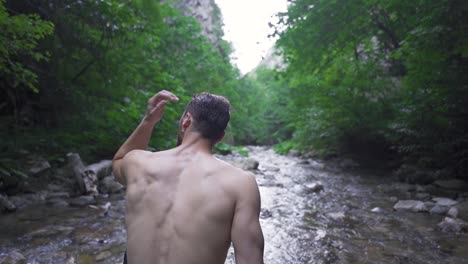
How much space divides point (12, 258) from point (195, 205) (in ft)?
9.71

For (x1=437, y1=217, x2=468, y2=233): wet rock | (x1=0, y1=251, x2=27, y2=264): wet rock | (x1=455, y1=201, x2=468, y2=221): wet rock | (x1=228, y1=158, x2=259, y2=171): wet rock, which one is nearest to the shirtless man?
(x1=0, y1=251, x2=27, y2=264): wet rock

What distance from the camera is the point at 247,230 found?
1455 mm

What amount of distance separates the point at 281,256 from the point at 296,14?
654cm

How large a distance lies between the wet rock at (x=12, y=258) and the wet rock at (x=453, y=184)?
766cm

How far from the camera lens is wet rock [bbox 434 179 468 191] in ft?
22.6

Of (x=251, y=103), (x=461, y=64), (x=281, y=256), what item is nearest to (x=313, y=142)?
(x=461, y=64)

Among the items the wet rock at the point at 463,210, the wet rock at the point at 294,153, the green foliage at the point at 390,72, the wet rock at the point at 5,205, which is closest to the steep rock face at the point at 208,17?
the wet rock at the point at 294,153

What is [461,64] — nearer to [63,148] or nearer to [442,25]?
[442,25]

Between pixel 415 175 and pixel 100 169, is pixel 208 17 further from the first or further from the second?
pixel 415 175

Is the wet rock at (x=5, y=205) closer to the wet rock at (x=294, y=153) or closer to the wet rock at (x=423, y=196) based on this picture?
the wet rock at (x=423, y=196)

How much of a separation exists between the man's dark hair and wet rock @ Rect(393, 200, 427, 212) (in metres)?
5.18

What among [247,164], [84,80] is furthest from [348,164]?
[84,80]

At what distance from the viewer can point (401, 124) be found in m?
8.10

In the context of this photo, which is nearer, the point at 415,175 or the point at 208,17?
the point at 415,175
